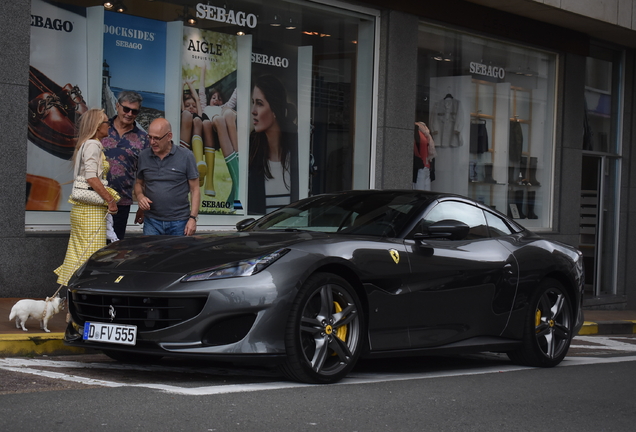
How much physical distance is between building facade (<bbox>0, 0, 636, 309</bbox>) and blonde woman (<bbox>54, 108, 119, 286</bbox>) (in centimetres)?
150

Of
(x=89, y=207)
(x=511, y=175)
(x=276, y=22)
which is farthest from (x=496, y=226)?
(x=511, y=175)

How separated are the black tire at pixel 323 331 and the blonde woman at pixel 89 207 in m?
3.15

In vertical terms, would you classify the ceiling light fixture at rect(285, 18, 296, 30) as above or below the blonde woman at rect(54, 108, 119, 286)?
above

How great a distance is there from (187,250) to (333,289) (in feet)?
3.18

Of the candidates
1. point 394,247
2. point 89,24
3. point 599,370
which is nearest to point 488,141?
point 89,24

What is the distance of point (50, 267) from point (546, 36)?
1010cm

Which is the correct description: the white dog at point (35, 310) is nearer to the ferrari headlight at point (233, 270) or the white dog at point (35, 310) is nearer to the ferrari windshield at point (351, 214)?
the ferrari windshield at point (351, 214)

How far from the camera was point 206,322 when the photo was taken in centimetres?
554

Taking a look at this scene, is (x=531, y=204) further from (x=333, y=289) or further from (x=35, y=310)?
(x=333, y=289)

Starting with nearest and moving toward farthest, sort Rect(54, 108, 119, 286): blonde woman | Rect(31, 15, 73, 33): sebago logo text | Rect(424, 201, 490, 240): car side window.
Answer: Rect(424, 201, 490, 240): car side window → Rect(54, 108, 119, 286): blonde woman → Rect(31, 15, 73, 33): sebago logo text

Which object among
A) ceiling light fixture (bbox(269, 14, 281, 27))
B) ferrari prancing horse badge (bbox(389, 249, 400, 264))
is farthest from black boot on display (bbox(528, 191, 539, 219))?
ferrari prancing horse badge (bbox(389, 249, 400, 264))

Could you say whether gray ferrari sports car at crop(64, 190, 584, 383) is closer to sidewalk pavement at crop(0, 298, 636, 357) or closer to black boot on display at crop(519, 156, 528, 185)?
sidewalk pavement at crop(0, 298, 636, 357)

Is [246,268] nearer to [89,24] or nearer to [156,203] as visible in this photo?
[156,203]

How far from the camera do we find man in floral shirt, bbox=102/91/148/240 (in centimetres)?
969
